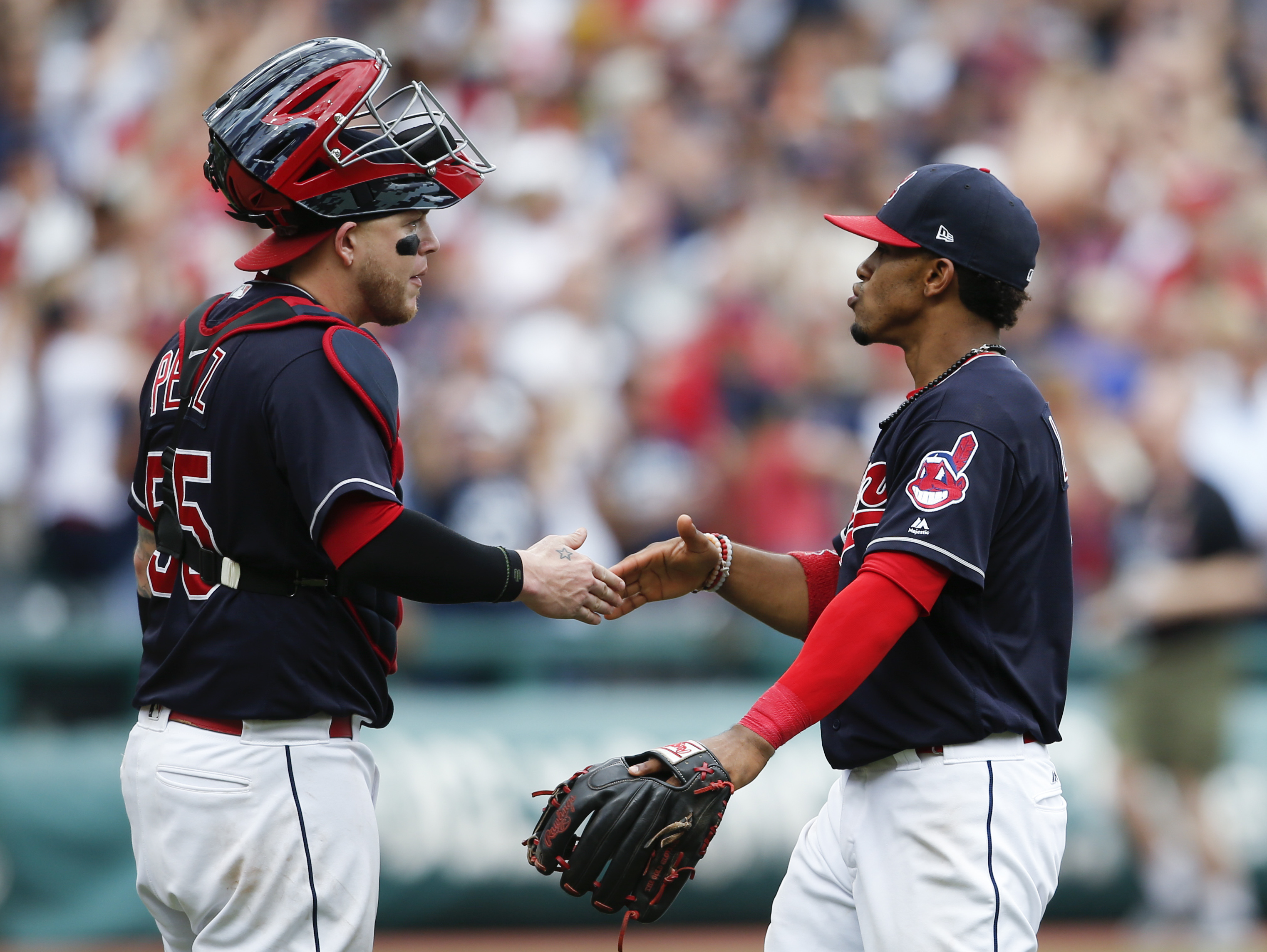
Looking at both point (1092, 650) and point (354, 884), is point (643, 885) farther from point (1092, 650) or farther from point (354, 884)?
point (1092, 650)

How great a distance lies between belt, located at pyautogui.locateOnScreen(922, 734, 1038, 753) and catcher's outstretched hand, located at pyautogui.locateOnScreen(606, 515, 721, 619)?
0.77 meters

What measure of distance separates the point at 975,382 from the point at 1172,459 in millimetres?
4853

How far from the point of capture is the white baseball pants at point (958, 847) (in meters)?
3.18

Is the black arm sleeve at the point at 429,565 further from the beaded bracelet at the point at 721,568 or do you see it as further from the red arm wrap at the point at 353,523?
the beaded bracelet at the point at 721,568

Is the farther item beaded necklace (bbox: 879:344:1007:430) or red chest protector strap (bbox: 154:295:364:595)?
beaded necklace (bbox: 879:344:1007:430)

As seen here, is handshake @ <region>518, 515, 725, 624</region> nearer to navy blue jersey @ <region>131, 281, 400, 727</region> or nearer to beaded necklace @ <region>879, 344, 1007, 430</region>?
navy blue jersey @ <region>131, 281, 400, 727</region>

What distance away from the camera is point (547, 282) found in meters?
9.06

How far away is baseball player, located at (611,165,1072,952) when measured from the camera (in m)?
3.10

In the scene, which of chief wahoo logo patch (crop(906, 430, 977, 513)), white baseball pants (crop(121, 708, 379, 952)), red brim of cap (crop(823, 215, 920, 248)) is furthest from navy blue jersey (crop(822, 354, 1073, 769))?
white baseball pants (crop(121, 708, 379, 952))

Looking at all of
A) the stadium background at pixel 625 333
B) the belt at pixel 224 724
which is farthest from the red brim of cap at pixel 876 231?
the stadium background at pixel 625 333

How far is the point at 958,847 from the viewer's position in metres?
3.20

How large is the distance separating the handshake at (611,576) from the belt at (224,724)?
47cm

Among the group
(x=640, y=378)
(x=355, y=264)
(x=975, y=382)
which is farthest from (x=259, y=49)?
(x=975, y=382)

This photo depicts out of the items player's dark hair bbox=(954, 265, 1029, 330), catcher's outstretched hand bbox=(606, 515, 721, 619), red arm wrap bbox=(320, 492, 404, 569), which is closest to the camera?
red arm wrap bbox=(320, 492, 404, 569)
